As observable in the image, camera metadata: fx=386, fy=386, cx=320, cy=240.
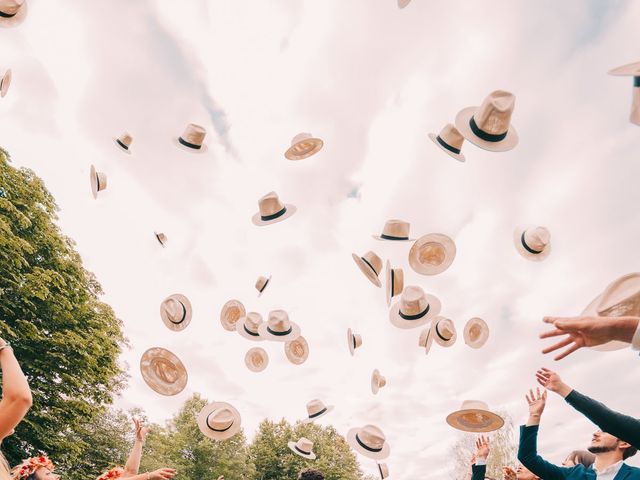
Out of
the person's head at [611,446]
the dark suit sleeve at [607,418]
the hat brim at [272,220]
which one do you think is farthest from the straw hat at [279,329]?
the dark suit sleeve at [607,418]

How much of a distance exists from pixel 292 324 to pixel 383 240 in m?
3.15

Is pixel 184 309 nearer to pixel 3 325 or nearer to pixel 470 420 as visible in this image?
pixel 470 420

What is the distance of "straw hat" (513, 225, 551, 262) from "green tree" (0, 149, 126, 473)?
14.7 meters

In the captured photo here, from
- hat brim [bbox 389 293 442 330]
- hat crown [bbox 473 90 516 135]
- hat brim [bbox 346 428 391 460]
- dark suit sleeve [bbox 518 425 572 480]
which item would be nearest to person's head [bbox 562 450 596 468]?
dark suit sleeve [bbox 518 425 572 480]

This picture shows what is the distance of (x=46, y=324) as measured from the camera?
14.2 metres

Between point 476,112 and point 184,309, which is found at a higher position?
point 476,112

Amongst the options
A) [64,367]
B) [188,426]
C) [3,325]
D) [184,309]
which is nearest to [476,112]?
[184,309]

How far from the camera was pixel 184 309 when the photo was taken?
29.8 ft

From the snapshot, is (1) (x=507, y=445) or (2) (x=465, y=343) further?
(1) (x=507, y=445)

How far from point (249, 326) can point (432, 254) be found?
4778 millimetres

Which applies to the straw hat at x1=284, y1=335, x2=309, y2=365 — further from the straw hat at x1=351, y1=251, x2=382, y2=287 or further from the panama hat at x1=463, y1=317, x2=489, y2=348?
the panama hat at x1=463, y1=317, x2=489, y2=348

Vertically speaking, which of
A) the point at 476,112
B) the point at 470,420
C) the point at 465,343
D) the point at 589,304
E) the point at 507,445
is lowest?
the point at 589,304

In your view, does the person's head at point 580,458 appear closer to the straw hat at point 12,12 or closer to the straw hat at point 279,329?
the straw hat at point 279,329

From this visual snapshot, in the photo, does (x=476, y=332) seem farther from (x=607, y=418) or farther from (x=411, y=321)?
(x=607, y=418)
